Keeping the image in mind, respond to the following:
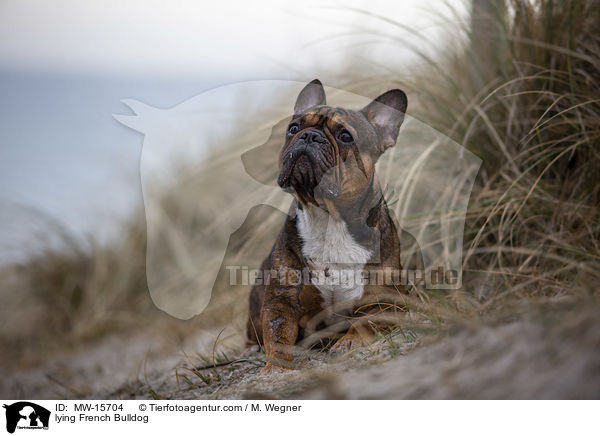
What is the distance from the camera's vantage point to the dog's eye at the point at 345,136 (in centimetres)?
184

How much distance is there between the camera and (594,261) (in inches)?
83.6

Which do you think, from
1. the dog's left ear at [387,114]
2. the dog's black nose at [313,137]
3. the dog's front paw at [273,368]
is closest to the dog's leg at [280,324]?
the dog's front paw at [273,368]

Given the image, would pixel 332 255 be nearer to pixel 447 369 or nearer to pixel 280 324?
pixel 280 324

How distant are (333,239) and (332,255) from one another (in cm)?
6

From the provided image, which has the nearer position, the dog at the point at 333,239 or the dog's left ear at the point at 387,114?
the dog at the point at 333,239

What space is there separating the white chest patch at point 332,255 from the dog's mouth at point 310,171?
0.14 m

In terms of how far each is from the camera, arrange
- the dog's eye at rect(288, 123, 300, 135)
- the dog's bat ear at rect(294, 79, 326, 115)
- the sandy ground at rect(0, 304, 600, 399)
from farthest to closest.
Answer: the dog's bat ear at rect(294, 79, 326, 115) < the dog's eye at rect(288, 123, 300, 135) < the sandy ground at rect(0, 304, 600, 399)

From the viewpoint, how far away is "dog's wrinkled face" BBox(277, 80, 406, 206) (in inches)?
69.4

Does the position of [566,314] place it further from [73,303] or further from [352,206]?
[73,303]

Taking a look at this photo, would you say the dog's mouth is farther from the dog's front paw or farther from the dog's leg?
the dog's front paw
